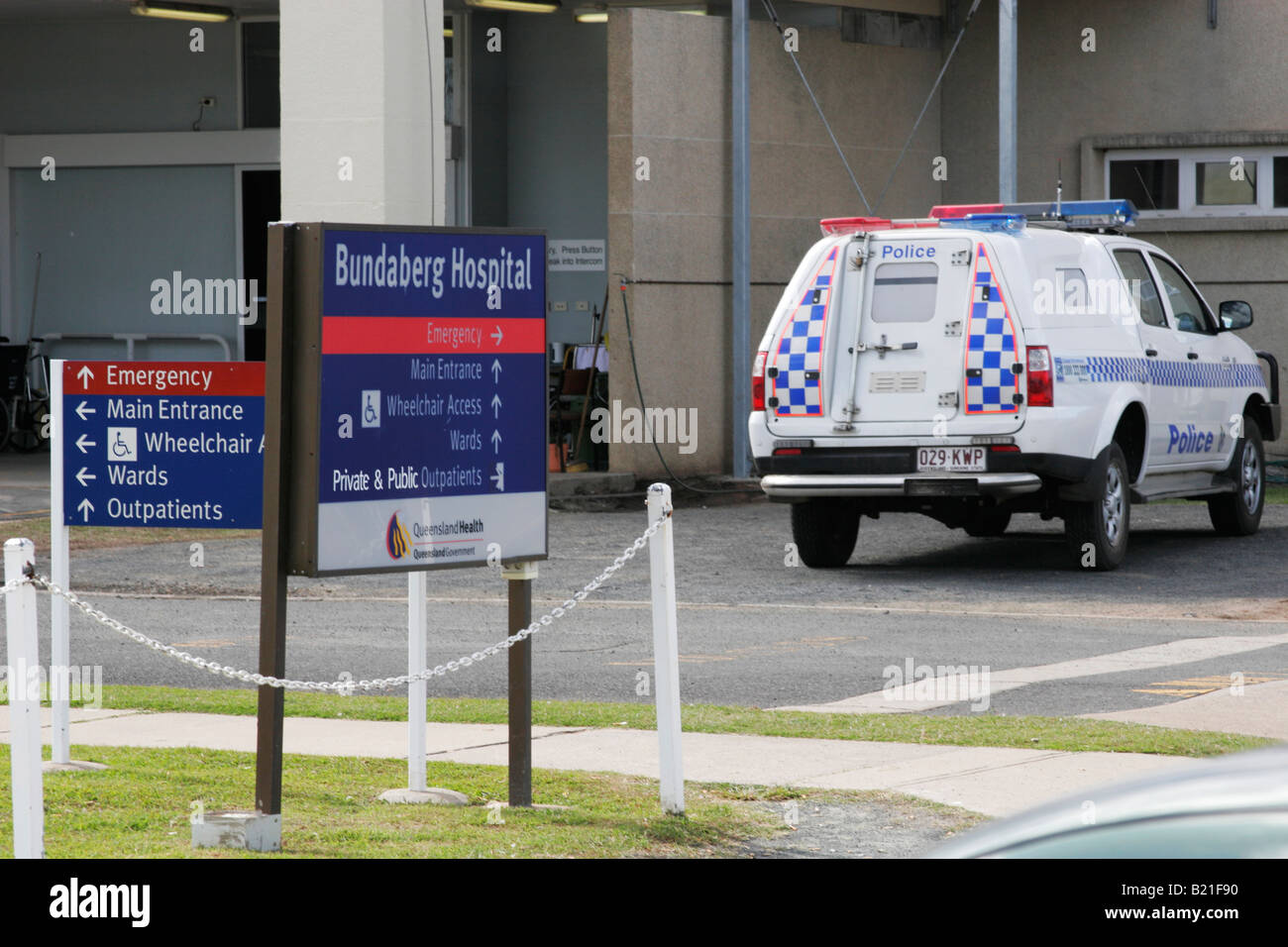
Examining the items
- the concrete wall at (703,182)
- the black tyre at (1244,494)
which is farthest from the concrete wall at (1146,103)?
the black tyre at (1244,494)

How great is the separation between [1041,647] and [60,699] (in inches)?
212

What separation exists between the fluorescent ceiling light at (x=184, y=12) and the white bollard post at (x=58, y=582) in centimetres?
1625

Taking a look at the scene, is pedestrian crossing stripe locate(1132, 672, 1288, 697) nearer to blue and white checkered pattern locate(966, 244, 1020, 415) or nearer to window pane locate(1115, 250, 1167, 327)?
blue and white checkered pattern locate(966, 244, 1020, 415)

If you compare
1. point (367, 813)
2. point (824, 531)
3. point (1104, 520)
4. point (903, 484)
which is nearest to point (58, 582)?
point (367, 813)

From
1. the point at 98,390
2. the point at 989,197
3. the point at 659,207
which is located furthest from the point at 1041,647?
the point at 989,197

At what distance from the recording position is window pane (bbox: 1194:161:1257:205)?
862 inches

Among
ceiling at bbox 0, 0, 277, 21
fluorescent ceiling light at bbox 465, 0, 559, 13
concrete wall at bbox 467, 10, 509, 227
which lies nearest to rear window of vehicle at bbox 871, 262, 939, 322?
fluorescent ceiling light at bbox 465, 0, 559, 13

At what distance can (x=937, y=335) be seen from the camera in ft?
41.8

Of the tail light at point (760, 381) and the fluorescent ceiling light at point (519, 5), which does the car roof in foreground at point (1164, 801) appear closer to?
the tail light at point (760, 381)

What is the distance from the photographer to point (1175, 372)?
1410 centimetres

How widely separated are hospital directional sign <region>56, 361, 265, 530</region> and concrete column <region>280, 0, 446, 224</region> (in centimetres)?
892

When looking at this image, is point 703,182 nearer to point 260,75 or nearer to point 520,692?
point 260,75

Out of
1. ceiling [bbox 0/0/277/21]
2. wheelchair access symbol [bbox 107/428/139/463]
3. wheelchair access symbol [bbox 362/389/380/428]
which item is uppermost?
ceiling [bbox 0/0/277/21]

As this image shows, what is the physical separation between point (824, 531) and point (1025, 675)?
453 centimetres
